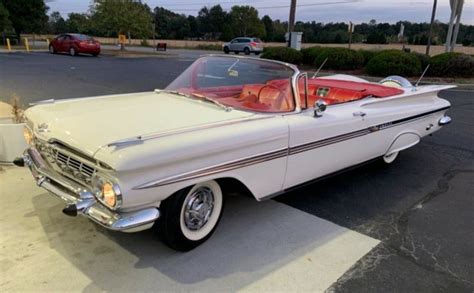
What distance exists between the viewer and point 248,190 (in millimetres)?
3275

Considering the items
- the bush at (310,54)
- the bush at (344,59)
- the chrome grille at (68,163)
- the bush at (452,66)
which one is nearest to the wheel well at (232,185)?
the chrome grille at (68,163)

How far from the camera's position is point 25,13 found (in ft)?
120

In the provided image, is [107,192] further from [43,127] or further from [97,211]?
[43,127]

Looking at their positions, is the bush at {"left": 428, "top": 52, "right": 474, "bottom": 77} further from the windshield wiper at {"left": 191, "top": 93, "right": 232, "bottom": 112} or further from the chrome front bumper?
the chrome front bumper

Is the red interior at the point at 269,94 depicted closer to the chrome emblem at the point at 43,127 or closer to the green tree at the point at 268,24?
the chrome emblem at the point at 43,127

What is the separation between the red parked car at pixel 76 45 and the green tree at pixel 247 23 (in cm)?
4935

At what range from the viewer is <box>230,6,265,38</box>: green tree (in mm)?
71562

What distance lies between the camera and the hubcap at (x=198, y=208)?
3.02 meters

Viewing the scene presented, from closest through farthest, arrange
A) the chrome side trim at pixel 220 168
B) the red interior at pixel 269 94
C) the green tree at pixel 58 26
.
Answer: the chrome side trim at pixel 220 168 → the red interior at pixel 269 94 → the green tree at pixel 58 26

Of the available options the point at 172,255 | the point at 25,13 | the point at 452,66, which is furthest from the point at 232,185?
the point at 25,13

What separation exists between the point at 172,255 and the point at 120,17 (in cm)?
3277

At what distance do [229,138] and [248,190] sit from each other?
0.52 metres

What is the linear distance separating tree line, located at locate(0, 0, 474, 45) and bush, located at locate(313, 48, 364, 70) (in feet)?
67.6

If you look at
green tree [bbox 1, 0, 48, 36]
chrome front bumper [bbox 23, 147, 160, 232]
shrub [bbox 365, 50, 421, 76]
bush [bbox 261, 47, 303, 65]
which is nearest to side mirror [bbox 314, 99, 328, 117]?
chrome front bumper [bbox 23, 147, 160, 232]
